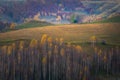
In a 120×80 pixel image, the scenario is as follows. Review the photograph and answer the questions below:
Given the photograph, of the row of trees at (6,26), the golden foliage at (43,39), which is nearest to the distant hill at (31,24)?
the row of trees at (6,26)

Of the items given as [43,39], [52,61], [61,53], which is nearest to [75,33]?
[61,53]

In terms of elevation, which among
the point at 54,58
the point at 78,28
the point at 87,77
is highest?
the point at 78,28

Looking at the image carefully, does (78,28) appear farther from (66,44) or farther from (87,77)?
(87,77)

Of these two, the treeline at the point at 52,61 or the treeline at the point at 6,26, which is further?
the treeline at the point at 6,26

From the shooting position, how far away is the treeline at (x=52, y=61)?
1242cm

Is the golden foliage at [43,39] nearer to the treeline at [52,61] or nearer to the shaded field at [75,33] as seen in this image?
the treeline at [52,61]

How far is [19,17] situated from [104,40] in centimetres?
361

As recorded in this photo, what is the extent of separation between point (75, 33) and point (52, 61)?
1.48 m

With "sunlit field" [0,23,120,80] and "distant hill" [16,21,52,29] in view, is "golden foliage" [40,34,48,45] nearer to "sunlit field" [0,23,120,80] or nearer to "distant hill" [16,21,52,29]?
"sunlit field" [0,23,120,80]

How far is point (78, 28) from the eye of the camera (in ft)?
43.4

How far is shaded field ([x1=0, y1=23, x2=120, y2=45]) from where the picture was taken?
501 inches

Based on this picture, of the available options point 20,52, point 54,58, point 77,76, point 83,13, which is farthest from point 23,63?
point 83,13

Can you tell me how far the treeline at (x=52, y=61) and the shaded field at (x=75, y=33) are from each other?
24 cm

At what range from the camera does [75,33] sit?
43.2ft
